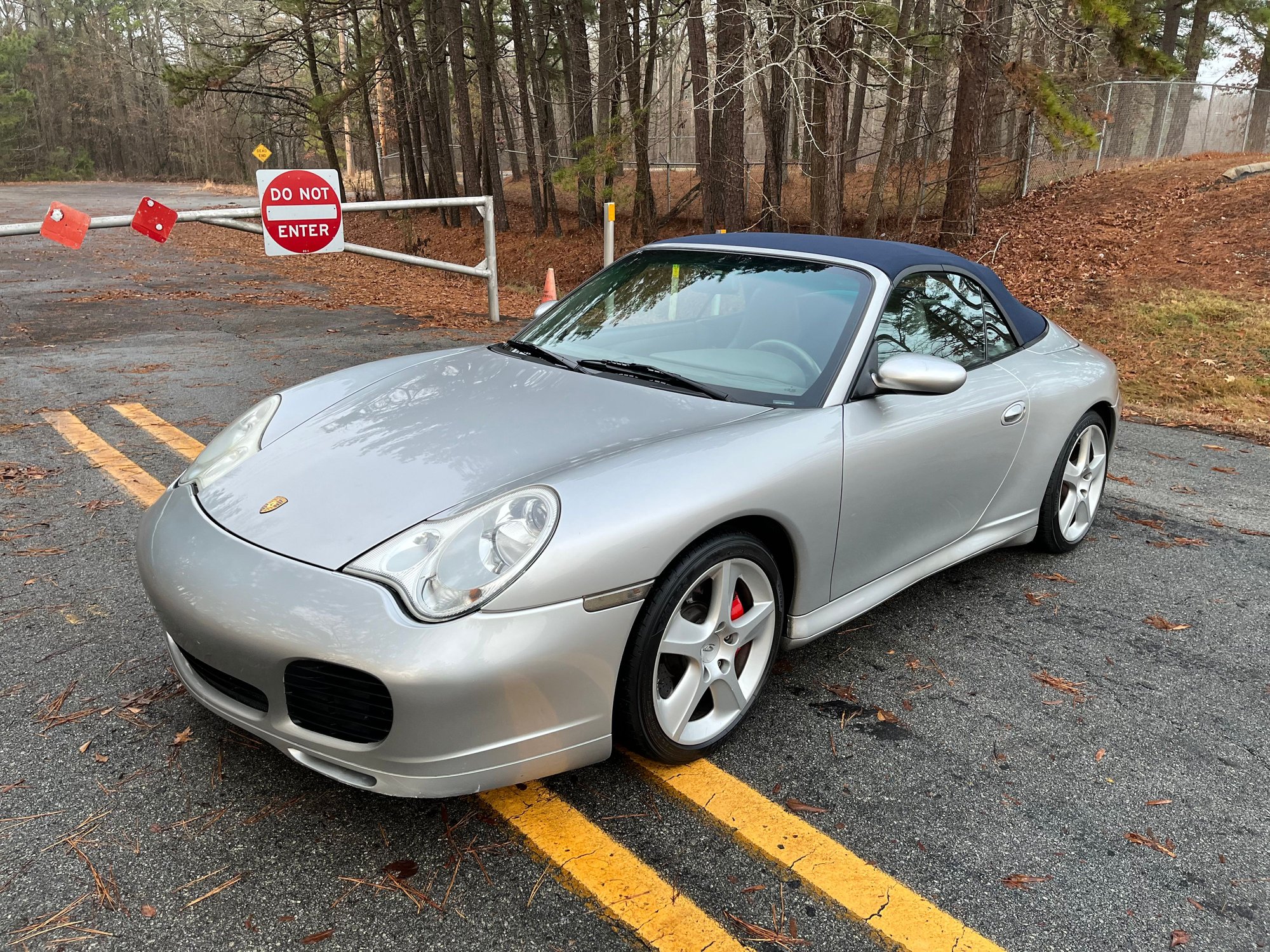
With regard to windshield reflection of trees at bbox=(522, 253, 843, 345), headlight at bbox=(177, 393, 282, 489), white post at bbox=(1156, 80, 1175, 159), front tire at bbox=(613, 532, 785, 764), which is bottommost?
front tire at bbox=(613, 532, 785, 764)

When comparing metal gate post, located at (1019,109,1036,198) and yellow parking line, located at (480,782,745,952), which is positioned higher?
metal gate post, located at (1019,109,1036,198)

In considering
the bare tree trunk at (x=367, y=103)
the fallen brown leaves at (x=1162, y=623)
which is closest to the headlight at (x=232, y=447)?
the fallen brown leaves at (x=1162, y=623)

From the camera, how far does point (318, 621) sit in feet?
6.61

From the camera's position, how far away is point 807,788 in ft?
7.94

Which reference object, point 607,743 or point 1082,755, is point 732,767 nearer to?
point 607,743

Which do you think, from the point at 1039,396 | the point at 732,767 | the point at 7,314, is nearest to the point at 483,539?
the point at 732,767

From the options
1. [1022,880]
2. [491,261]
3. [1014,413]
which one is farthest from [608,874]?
[491,261]

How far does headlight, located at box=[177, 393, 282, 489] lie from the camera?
273 centimetres

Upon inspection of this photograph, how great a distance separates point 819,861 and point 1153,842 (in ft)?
2.85

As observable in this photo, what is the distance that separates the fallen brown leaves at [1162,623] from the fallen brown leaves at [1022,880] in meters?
1.68

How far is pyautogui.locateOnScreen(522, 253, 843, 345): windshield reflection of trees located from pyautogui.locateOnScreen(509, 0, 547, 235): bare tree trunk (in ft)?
62.1

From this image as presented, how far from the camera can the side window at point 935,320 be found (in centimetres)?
314

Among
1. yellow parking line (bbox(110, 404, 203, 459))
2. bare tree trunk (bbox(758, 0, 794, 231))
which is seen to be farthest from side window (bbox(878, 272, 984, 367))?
bare tree trunk (bbox(758, 0, 794, 231))

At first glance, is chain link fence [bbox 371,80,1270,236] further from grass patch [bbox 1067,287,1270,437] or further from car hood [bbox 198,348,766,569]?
car hood [bbox 198,348,766,569]
